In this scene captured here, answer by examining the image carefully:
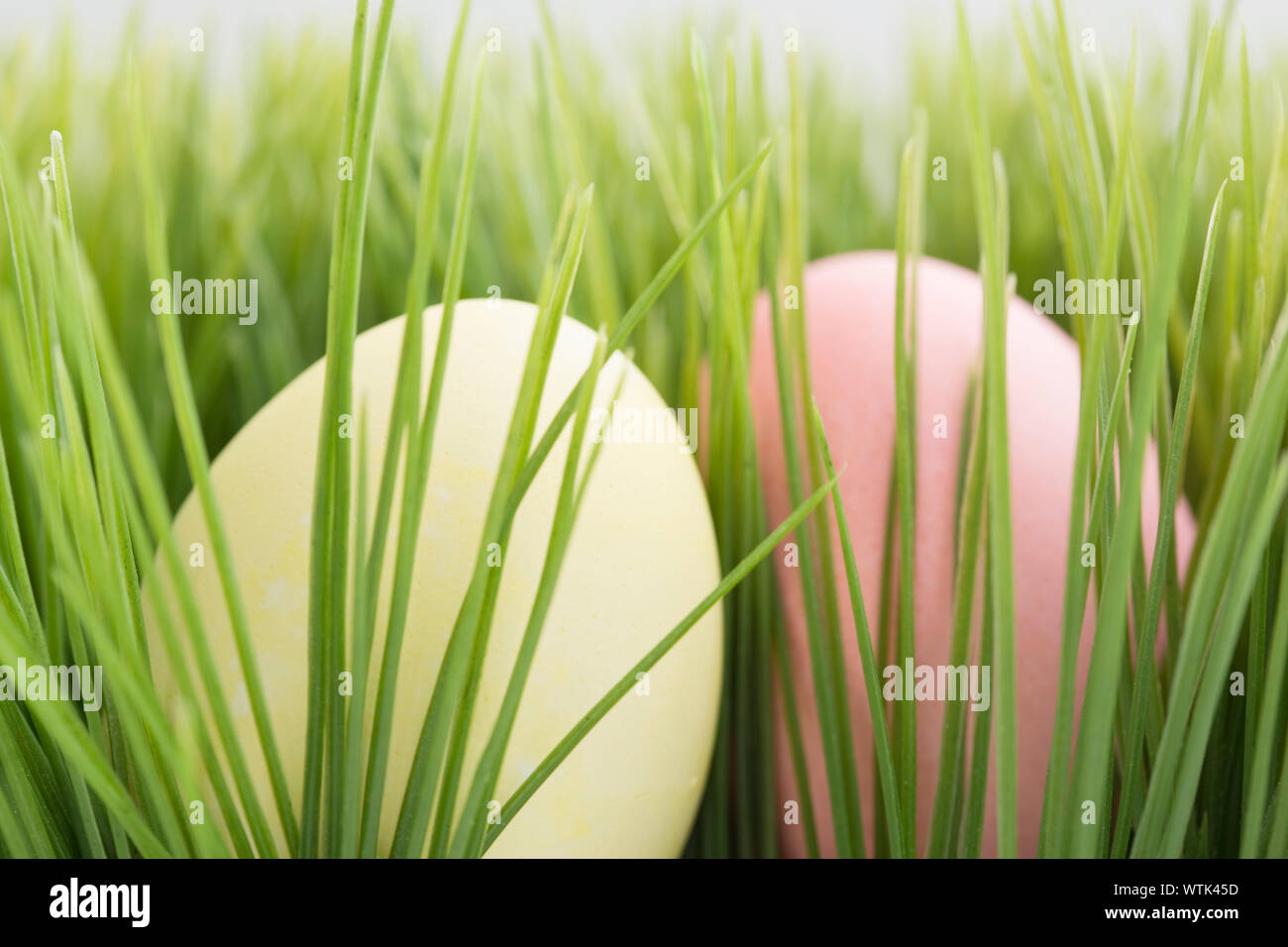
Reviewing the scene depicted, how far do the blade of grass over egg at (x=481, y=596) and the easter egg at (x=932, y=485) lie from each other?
0.53 ft

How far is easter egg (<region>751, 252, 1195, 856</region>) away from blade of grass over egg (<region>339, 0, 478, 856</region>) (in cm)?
19

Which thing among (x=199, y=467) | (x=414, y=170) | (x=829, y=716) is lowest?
(x=829, y=716)

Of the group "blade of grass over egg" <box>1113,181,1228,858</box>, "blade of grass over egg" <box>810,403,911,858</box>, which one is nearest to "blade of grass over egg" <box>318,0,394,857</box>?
"blade of grass over egg" <box>810,403,911,858</box>

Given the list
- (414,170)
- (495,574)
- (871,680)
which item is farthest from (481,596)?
(414,170)

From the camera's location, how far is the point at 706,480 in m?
0.44

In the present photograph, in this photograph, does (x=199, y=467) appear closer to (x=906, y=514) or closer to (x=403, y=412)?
(x=403, y=412)

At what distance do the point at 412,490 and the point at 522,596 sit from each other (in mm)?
73

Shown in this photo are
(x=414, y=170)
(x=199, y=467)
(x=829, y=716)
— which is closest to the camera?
(x=199, y=467)

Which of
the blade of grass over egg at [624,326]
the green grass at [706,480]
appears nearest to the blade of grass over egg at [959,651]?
the green grass at [706,480]

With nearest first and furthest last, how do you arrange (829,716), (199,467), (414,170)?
1. (199,467)
2. (829,716)
3. (414,170)
